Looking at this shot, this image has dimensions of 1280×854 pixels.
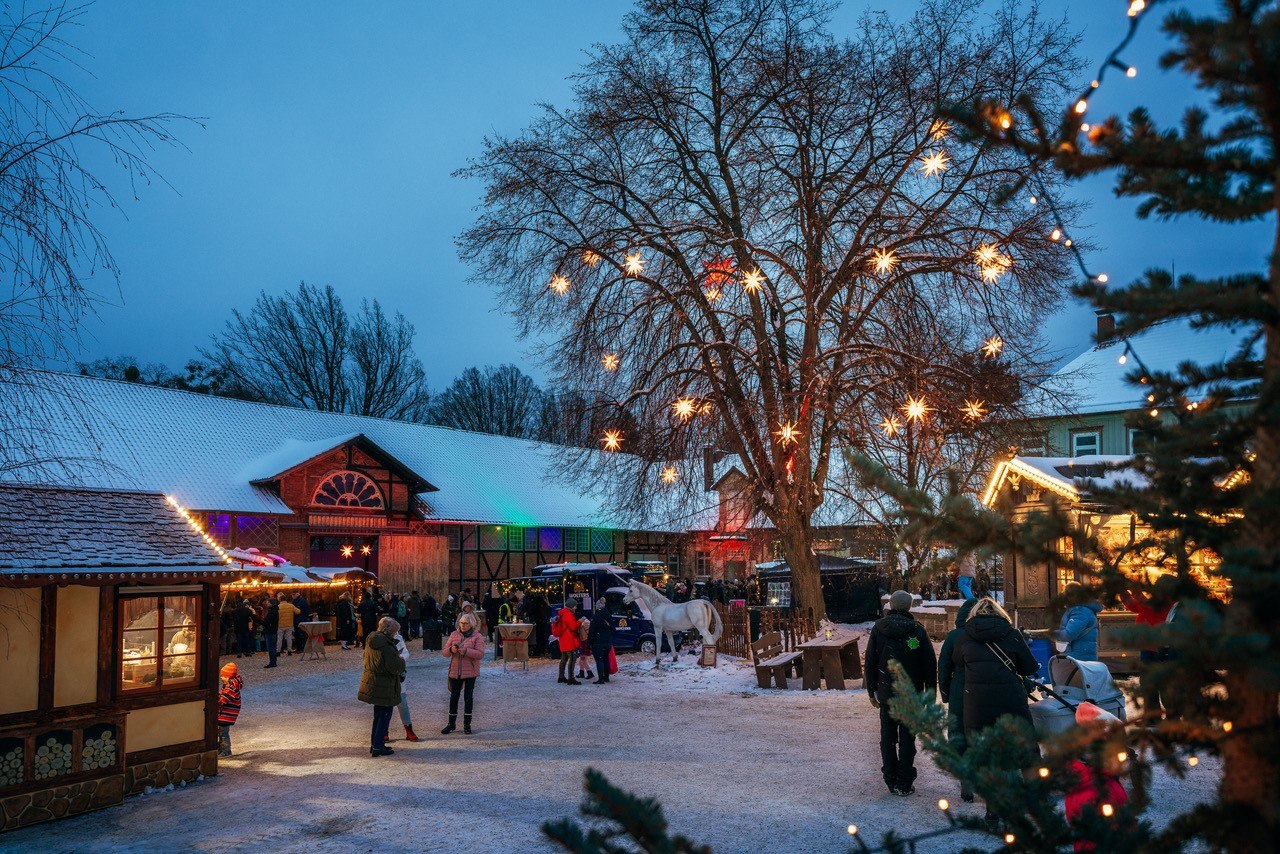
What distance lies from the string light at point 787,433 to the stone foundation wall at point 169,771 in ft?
33.4

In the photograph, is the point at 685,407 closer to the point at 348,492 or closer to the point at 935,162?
the point at 935,162

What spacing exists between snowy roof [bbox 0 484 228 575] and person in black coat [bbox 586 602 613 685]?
30.0ft

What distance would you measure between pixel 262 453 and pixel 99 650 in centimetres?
2264

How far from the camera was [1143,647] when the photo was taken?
1.53 m

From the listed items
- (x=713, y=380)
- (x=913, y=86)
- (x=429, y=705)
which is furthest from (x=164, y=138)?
(x=913, y=86)

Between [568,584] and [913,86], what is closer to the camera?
[913,86]

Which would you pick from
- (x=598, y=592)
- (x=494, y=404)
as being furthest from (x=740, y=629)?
(x=494, y=404)

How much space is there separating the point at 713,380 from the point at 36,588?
12587mm

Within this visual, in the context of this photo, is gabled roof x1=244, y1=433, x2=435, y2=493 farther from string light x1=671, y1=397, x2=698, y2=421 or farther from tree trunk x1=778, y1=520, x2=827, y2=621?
tree trunk x1=778, y1=520, x2=827, y2=621

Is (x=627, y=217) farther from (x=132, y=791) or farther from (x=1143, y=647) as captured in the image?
(x=1143, y=647)

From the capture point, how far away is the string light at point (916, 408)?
15627 mm

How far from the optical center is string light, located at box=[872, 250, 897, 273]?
51.6 ft

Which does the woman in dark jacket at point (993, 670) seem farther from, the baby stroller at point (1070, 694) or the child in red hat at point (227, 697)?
the child in red hat at point (227, 697)

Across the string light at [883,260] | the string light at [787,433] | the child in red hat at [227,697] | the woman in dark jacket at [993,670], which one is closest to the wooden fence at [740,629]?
the string light at [787,433]
